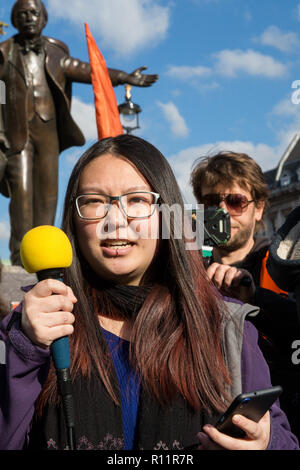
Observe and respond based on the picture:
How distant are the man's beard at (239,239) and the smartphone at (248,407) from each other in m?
1.98

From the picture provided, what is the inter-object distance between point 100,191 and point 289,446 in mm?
897

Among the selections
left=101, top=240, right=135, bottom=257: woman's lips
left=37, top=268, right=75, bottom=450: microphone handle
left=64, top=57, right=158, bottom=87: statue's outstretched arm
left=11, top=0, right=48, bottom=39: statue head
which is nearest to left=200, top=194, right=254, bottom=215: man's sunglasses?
left=101, top=240, right=135, bottom=257: woman's lips

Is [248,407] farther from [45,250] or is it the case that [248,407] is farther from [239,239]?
[239,239]

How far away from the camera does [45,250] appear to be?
1.26 metres

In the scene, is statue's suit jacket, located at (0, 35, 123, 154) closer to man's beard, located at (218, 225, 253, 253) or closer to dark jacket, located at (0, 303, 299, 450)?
man's beard, located at (218, 225, 253, 253)

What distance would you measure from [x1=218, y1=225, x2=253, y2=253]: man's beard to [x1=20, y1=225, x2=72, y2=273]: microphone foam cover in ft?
6.40

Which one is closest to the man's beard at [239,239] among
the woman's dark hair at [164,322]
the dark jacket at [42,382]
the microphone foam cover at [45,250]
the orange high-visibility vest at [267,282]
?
the orange high-visibility vest at [267,282]

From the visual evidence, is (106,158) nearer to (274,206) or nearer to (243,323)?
(243,323)

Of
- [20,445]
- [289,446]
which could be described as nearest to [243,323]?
[289,446]

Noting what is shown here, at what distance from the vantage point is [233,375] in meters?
1.50

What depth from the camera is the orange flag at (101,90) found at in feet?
18.3

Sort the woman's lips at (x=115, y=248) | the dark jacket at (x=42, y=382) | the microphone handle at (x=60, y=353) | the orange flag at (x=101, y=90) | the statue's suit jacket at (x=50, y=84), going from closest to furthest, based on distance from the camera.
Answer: the microphone handle at (x=60, y=353) < the dark jacket at (x=42, y=382) < the woman's lips at (x=115, y=248) < the statue's suit jacket at (x=50, y=84) < the orange flag at (x=101, y=90)

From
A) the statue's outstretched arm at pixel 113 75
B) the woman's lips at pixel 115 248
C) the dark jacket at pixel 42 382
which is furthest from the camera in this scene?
the statue's outstretched arm at pixel 113 75

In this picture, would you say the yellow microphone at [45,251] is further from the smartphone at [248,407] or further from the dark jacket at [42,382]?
the smartphone at [248,407]
